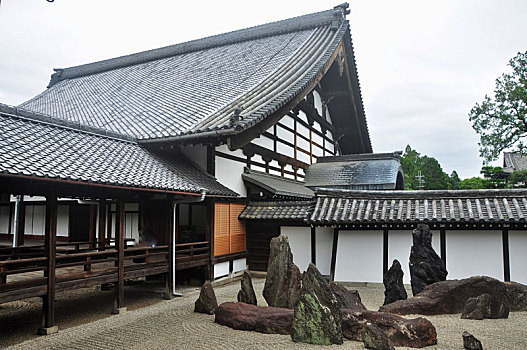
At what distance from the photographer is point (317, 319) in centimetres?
564

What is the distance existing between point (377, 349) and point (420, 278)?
3470mm

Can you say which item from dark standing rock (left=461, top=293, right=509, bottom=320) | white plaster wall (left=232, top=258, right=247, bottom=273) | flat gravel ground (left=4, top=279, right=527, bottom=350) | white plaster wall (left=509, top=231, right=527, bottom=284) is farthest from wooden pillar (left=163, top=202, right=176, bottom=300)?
white plaster wall (left=509, top=231, right=527, bottom=284)

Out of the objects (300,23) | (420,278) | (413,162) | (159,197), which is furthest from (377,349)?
(413,162)

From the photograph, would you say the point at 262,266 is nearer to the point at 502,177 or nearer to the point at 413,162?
the point at 502,177

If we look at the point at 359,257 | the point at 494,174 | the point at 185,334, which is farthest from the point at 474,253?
the point at 494,174

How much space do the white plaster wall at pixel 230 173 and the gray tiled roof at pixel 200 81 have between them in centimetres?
127

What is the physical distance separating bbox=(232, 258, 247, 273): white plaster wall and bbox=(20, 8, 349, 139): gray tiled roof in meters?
4.29

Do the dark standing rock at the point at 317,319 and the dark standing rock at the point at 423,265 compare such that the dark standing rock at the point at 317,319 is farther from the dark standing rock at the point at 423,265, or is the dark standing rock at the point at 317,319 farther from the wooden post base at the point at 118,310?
the wooden post base at the point at 118,310

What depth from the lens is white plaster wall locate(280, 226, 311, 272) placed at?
1159 centimetres

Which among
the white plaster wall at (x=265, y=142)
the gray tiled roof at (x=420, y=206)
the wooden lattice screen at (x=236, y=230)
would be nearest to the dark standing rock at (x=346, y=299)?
the gray tiled roof at (x=420, y=206)

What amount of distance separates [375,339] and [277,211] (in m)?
6.84

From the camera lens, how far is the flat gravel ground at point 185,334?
5.62 meters

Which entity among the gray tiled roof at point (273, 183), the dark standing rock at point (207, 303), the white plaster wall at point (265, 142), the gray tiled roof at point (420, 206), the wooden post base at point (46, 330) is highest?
the white plaster wall at point (265, 142)

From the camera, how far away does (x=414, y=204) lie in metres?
10.4
